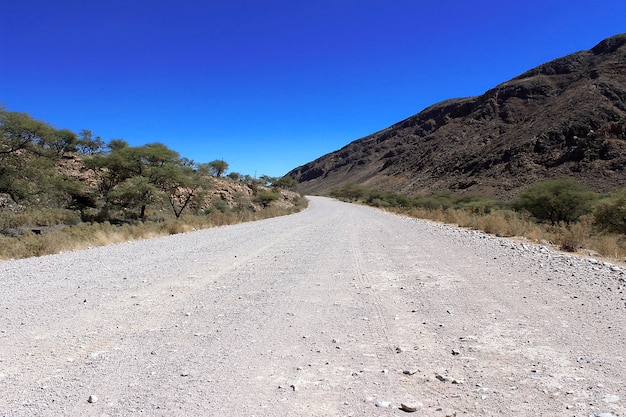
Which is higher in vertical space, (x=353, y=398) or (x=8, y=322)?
(x=8, y=322)

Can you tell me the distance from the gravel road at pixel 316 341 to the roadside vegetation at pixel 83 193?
755 centimetres

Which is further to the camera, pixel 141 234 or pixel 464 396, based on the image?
pixel 141 234

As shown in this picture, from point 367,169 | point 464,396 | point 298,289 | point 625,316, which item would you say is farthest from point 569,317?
point 367,169

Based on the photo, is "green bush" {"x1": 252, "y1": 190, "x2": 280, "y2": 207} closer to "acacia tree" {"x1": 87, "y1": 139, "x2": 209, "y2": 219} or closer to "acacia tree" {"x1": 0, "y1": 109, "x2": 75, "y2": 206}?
"acacia tree" {"x1": 87, "y1": 139, "x2": 209, "y2": 219}

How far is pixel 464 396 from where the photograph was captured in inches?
121

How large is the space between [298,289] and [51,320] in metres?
3.46

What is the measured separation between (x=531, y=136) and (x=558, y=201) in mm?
47163

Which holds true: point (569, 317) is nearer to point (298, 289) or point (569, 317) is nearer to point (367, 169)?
point (298, 289)

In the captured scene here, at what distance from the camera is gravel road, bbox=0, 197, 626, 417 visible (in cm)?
303

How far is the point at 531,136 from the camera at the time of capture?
64062 mm

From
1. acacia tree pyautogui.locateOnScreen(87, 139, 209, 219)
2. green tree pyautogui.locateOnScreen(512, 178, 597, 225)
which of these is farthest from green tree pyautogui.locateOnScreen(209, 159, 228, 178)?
green tree pyautogui.locateOnScreen(512, 178, 597, 225)

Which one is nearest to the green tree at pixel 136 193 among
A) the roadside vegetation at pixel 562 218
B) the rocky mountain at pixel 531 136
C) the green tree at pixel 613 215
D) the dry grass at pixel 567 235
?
the roadside vegetation at pixel 562 218

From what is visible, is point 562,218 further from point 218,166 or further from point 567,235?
point 218,166

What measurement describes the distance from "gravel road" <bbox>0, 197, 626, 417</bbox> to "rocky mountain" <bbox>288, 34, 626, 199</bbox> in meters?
49.5
